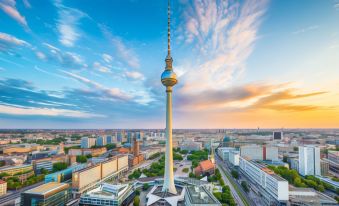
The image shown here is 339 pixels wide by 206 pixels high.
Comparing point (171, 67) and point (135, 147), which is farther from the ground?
point (171, 67)

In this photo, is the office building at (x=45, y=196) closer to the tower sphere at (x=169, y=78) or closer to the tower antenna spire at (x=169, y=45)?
the tower sphere at (x=169, y=78)

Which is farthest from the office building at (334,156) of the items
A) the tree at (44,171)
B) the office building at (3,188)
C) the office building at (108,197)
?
the office building at (3,188)

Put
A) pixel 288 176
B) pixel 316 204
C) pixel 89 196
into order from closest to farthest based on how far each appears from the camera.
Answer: pixel 316 204 → pixel 89 196 → pixel 288 176

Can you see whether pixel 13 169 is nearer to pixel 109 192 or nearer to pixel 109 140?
pixel 109 192

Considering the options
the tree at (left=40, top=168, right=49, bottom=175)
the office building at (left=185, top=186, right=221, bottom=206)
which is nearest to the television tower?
the office building at (left=185, top=186, right=221, bottom=206)

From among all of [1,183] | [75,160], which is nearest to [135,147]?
[75,160]

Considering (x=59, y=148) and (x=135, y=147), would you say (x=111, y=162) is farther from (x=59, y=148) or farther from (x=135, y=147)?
(x=59, y=148)
